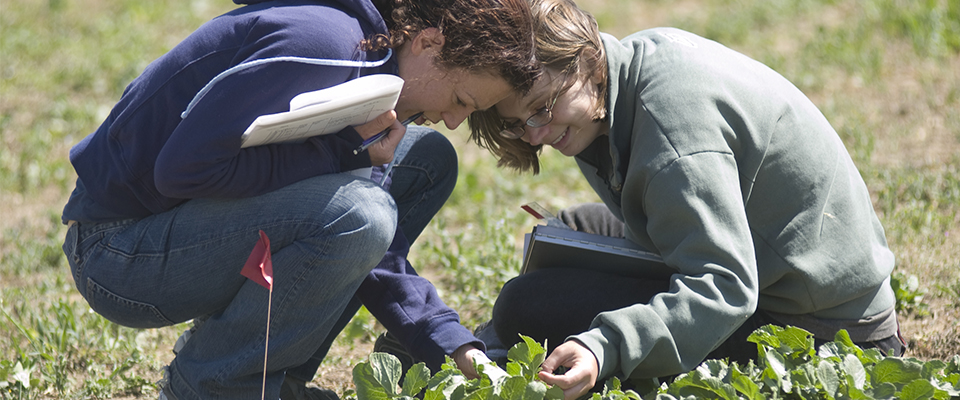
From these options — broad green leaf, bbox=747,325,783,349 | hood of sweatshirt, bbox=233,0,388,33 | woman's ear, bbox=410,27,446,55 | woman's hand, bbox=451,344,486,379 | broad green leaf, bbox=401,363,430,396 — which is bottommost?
woman's hand, bbox=451,344,486,379

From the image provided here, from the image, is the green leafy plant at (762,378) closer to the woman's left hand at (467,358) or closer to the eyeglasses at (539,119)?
the woman's left hand at (467,358)

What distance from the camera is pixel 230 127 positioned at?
5.76 ft

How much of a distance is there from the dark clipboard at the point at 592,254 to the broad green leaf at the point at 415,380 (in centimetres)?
65

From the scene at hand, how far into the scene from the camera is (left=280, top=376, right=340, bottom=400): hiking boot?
2.28 meters

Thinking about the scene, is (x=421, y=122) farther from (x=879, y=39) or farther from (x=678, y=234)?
(x=879, y=39)

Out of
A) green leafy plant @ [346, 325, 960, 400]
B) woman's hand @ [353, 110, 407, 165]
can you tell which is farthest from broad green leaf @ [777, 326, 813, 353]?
woman's hand @ [353, 110, 407, 165]

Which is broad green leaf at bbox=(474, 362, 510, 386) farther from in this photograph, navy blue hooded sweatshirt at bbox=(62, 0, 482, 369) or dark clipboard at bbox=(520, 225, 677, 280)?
dark clipboard at bbox=(520, 225, 677, 280)

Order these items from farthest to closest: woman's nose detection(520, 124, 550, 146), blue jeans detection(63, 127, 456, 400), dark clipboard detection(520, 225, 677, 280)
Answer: dark clipboard detection(520, 225, 677, 280)
woman's nose detection(520, 124, 550, 146)
blue jeans detection(63, 127, 456, 400)

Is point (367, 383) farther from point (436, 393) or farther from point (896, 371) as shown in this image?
point (896, 371)

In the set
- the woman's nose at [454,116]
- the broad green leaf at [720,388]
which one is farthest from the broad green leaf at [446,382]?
the woman's nose at [454,116]

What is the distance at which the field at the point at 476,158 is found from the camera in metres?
2.68

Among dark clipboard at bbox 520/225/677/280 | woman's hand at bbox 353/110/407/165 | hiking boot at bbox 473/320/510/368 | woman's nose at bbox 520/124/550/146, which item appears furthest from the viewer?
hiking boot at bbox 473/320/510/368

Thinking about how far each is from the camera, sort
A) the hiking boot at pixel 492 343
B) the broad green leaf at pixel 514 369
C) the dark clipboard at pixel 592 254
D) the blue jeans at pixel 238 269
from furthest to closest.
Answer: the hiking boot at pixel 492 343 < the dark clipboard at pixel 592 254 < the blue jeans at pixel 238 269 < the broad green leaf at pixel 514 369

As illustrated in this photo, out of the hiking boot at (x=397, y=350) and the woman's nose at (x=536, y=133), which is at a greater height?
the woman's nose at (x=536, y=133)
